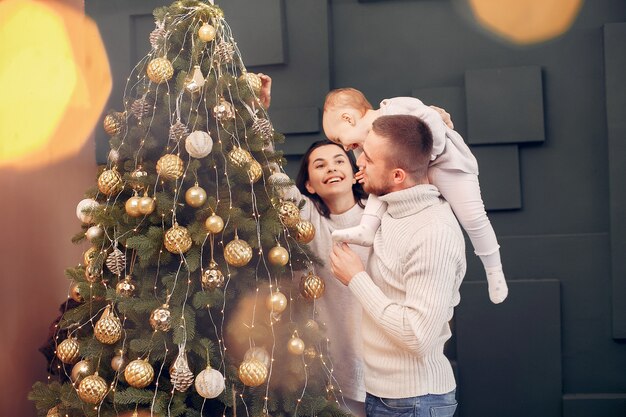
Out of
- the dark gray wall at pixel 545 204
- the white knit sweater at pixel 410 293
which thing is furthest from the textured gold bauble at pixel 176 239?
the dark gray wall at pixel 545 204

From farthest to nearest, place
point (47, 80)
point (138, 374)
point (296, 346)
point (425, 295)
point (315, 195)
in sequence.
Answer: point (47, 80) → point (315, 195) → point (296, 346) → point (138, 374) → point (425, 295)

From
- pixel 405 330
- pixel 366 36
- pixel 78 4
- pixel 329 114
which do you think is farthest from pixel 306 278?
pixel 78 4

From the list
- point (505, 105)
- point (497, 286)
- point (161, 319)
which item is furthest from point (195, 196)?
point (505, 105)

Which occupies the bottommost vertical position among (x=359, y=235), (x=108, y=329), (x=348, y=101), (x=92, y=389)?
(x=92, y=389)

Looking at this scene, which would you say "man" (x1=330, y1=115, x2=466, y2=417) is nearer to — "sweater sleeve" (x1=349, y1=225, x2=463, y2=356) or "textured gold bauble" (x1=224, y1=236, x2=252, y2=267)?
"sweater sleeve" (x1=349, y1=225, x2=463, y2=356)

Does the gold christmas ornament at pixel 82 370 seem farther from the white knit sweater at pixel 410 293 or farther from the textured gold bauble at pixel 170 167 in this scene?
the white knit sweater at pixel 410 293

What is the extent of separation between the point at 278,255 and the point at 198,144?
370 millimetres

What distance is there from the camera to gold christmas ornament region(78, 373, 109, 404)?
1.97 meters

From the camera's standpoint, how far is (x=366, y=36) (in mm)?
3223

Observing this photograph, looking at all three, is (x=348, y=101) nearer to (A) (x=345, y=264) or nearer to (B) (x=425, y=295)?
(A) (x=345, y=264)

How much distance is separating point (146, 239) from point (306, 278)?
1.54 feet

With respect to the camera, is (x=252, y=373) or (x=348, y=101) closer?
(x=252, y=373)

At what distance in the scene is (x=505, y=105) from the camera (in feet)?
10.1

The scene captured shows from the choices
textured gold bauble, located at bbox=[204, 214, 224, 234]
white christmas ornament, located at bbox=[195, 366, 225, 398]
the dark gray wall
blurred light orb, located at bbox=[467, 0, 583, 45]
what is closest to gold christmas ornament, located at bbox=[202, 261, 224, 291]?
textured gold bauble, located at bbox=[204, 214, 224, 234]
